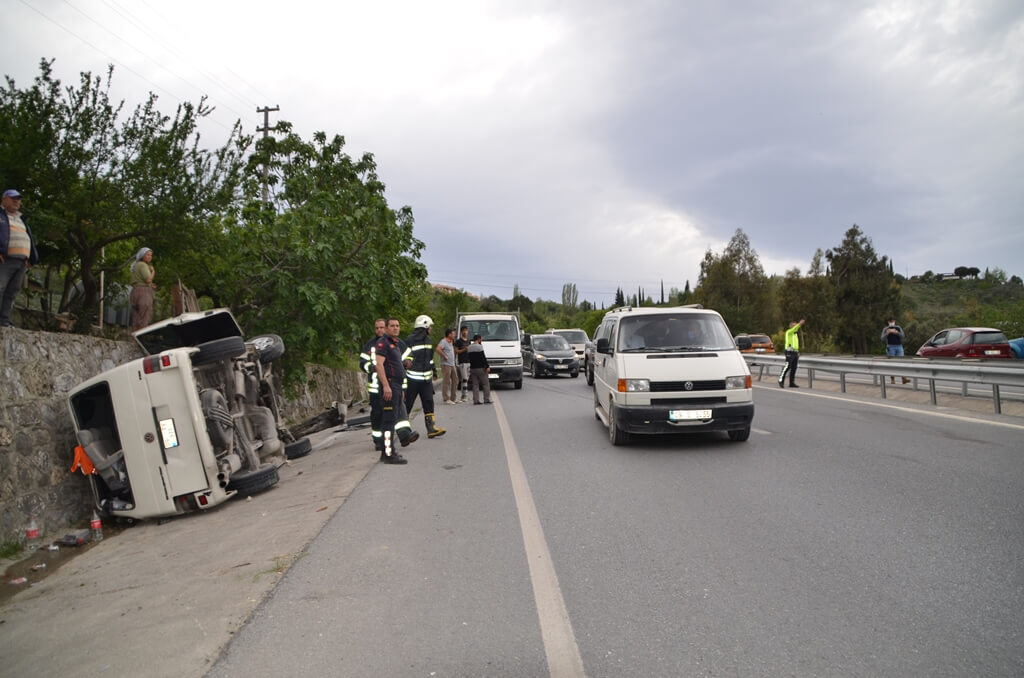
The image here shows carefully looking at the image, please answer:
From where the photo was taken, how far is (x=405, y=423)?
9758mm

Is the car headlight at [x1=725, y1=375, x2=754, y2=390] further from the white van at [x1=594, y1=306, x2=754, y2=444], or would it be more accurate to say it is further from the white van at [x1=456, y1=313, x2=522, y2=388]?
the white van at [x1=456, y1=313, x2=522, y2=388]

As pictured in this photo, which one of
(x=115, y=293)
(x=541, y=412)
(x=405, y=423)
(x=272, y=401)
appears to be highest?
(x=115, y=293)

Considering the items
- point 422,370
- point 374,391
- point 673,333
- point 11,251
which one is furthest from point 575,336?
point 11,251

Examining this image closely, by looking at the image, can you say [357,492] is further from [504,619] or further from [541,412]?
[541,412]

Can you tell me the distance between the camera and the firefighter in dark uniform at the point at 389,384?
913cm

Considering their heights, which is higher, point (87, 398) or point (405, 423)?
point (87, 398)

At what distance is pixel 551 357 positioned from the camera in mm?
25844

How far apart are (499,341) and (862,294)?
3438cm

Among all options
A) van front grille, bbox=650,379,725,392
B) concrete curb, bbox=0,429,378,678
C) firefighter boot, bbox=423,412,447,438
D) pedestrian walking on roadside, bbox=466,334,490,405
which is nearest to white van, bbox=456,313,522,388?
pedestrian walking on roadside, bbox=466,334,490,405

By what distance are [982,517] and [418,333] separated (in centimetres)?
776

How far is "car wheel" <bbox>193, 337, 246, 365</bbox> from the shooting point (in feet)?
24.5

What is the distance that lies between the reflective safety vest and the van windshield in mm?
10757

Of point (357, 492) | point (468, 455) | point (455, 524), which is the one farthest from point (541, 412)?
point (455, 524)

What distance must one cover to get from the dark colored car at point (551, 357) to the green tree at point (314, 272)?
1132 centimetres
